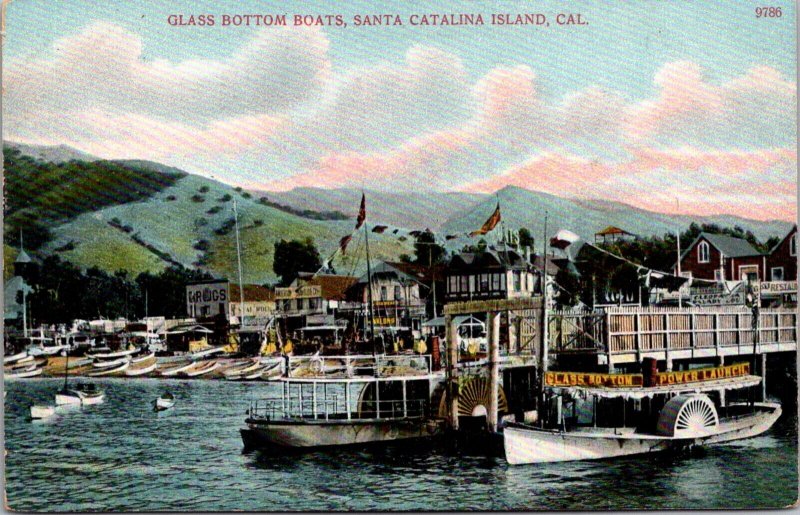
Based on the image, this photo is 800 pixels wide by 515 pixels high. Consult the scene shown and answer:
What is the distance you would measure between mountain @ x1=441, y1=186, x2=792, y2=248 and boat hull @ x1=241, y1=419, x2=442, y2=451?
291 centimetres

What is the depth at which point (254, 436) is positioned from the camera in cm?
1411

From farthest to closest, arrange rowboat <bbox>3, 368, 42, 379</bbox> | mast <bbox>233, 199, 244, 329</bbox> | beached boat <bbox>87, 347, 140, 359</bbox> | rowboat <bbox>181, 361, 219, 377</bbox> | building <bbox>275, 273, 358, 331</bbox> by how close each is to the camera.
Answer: rowboat <bbox>181, 361, 219, 377</bbox> → beached boat <bbox>87, 347, 140, 359</bbox> → building <bbox>275, 273, 358, 331</bbox> → mast <bbox>233, 199, 244, 329</bbox> → rowboat <bbox>3, 368, 42, 379</bbox>

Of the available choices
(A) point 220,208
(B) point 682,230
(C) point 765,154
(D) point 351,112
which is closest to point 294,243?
(A) point 220,208

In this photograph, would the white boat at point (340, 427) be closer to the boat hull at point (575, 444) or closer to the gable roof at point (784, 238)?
the boat hull at point (575, 444)

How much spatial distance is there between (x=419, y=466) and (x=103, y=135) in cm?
543

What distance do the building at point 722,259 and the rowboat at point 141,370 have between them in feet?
45.6

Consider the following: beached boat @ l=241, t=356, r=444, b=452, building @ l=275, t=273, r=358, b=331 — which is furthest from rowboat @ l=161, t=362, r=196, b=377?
beached boat @ l=241, t=356, r=444, b=452

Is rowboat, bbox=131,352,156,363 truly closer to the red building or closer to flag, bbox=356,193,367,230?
flag, bbox=356,193,367,230

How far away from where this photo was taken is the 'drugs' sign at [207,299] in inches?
711


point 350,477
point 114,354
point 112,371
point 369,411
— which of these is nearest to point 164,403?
point 114,354

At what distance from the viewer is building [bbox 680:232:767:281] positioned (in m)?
12.4

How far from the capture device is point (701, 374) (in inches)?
513

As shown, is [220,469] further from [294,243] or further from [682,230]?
[682,230]

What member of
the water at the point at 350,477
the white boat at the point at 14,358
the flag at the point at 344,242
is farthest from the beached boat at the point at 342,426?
the white boat at the point at 14,358
